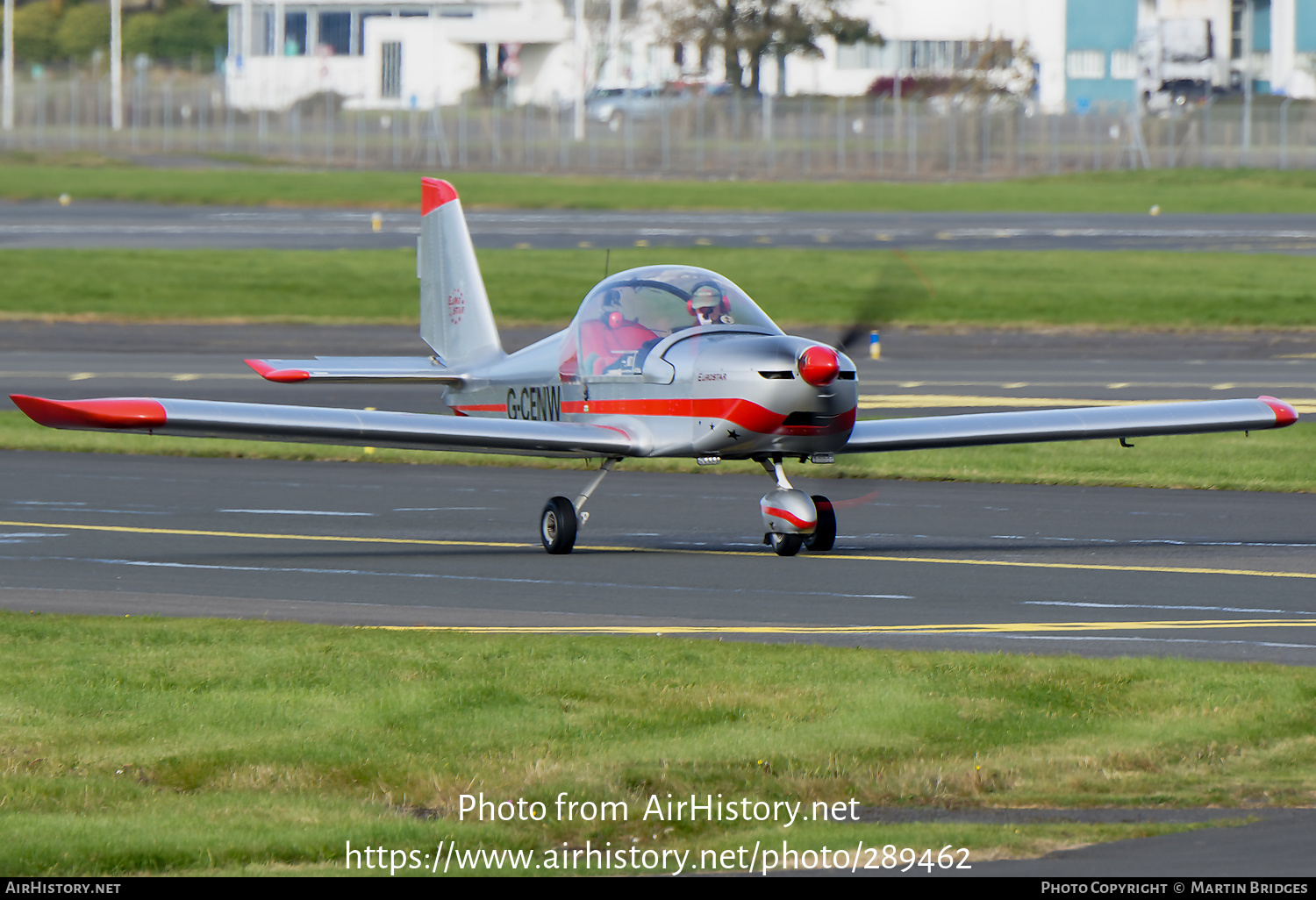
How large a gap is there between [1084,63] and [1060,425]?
95.5 m

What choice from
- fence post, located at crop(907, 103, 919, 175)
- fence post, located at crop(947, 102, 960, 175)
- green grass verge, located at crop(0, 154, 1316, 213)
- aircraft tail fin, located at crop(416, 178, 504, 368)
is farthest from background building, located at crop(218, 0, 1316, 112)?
aircraft tail fin, located at crop(416, 178, 504, 368)

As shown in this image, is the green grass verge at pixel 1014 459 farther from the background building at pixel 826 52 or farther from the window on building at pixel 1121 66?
the window on building at pixel 1121 66

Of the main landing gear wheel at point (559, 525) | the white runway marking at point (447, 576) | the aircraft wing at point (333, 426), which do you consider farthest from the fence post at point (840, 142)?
the white runway marking at point (447, 576)

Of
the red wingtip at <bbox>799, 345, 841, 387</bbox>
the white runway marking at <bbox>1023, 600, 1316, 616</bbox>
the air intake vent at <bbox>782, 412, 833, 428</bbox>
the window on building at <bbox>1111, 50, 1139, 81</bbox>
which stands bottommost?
the white runway marking at <bbox>1023, 600, 1316, 616</bbox>

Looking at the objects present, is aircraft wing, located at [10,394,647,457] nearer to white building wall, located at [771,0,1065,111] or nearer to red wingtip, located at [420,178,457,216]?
red wingtip, located at [420,178,457,216]

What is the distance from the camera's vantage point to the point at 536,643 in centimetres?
1249

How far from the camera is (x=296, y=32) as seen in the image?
137375mm

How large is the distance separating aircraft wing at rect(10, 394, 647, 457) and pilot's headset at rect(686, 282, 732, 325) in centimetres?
120

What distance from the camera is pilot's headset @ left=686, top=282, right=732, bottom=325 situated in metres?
16.4

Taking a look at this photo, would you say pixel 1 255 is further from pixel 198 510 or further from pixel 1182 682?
pixel 1182 682

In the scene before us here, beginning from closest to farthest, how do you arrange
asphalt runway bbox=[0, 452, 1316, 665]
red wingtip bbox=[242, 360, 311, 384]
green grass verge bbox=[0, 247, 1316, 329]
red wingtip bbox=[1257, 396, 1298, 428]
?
1. asphalt runway bbox=[0, 452, 1316, 665]
2. red wingtip bbox=[1257, 396, 1298, 428]
3. red wingtip bbox=[242, 360, 311, 384]
4. green grass verge bbox=[0, 247, 1316, 329]

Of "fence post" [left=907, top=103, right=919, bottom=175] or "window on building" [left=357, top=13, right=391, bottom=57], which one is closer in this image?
"fence post" [left=907, top=103, right=919, bottom=175]

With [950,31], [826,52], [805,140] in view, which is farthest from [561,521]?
[826,52]
